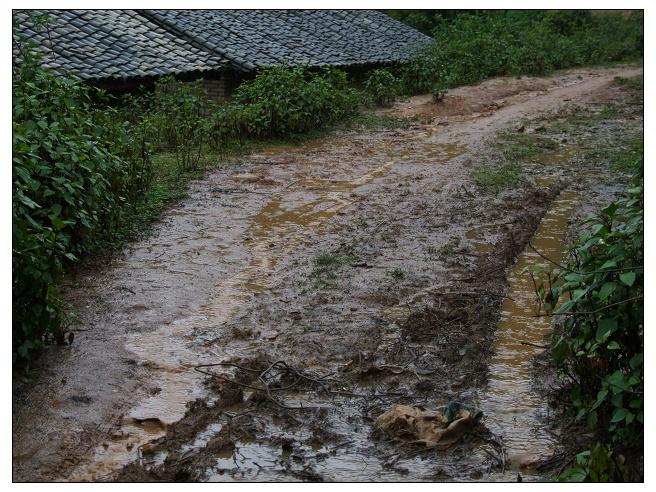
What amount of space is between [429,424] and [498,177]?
688cm

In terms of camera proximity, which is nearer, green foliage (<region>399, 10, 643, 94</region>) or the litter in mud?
the litter in mud

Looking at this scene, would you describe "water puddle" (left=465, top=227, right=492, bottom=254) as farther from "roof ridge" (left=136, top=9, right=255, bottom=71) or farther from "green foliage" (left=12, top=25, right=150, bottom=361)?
"roof ridge" (left=136, top=9, right=255, bottom=71)

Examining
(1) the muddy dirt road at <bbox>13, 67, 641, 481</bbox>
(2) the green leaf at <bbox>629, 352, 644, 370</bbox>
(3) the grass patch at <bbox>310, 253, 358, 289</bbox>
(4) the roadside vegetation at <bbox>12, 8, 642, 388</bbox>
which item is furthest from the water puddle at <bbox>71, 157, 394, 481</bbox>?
(2) the green leaf at <bbox>629, 352, 644, 370</bbox>

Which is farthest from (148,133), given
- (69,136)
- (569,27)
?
(569,27)

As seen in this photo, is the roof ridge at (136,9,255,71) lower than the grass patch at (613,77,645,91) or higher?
higher

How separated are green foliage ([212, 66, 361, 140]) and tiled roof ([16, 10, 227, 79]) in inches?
52.3

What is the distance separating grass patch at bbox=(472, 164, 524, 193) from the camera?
1068 centimetres

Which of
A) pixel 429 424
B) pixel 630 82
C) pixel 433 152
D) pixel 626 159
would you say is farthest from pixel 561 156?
pixel 429 424

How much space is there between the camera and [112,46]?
14.5 m

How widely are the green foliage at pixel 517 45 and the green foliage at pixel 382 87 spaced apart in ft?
3.56

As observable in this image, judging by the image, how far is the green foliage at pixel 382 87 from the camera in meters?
16.9

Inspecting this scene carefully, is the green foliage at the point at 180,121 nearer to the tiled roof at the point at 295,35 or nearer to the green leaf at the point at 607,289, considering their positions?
the tiled roof at the point at 295,35

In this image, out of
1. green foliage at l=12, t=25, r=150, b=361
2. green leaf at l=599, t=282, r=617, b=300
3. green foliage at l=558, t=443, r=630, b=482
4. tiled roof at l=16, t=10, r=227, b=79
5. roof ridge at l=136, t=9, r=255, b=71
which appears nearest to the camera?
green foliage at l=558, t=443, r=630, b=482

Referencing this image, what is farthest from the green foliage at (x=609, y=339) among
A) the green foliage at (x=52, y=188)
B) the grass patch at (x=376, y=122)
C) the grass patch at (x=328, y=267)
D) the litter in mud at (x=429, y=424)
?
the grass patch at (x=376, y=122)
